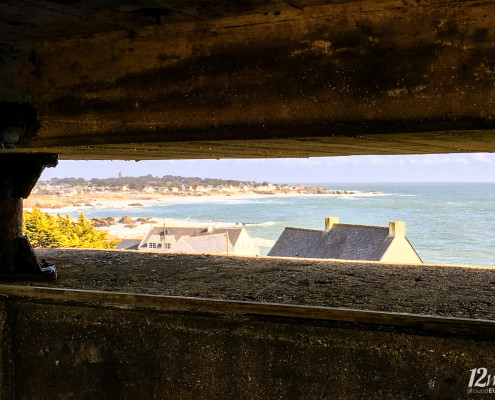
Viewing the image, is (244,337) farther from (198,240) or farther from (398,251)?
(198,240)

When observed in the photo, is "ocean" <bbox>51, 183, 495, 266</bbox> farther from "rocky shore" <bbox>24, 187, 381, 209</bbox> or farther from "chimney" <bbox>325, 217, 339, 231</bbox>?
"chimney" <bbox>325, 217, 339, 231</bbox>

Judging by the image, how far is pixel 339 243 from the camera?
30141mm

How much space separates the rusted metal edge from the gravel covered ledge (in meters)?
0.30

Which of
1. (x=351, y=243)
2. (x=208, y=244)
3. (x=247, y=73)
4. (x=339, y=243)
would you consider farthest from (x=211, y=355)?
(x=208, y=244)

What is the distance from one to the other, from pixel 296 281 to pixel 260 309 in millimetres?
1124

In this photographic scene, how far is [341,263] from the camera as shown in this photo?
16.9 ft

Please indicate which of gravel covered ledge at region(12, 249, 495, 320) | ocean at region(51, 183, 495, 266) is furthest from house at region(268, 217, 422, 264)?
ocean at region(51, 183, 495, 266)

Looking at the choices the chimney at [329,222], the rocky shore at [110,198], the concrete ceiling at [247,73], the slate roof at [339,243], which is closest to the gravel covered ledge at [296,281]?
the concrete ceiling at [247,73]

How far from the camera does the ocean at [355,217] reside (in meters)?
61.1

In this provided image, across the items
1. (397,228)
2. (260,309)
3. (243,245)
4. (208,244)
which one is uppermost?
(260,309)

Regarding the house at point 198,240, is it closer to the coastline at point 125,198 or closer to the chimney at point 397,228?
the chimney at point 397,228

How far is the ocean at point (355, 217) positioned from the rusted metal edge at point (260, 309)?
51374 millimetres

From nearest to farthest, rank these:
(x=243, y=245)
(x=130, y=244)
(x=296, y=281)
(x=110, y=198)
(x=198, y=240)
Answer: (x=296, y=281) → (x=198, y=240) → (x=243, y=245) → (x=130, y=244) → (x=110, y=198)

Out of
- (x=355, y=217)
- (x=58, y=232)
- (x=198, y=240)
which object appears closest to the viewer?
(x=58, y=232)
